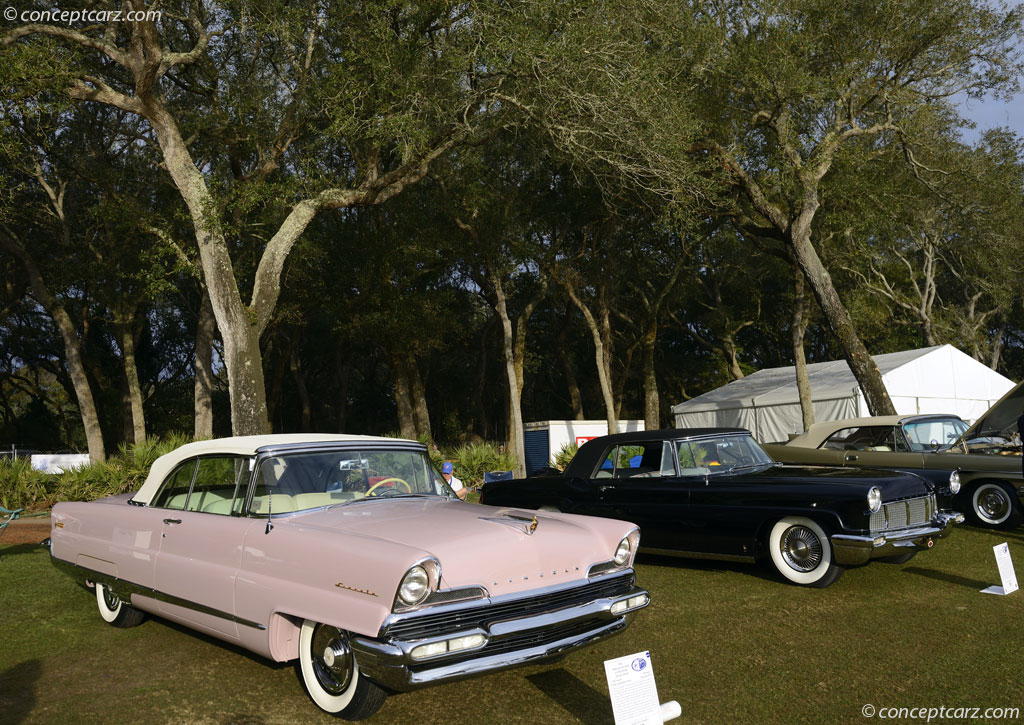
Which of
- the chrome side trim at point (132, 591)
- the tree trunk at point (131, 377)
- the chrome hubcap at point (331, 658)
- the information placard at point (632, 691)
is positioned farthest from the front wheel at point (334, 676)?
the tree trunk at point (131, 377)

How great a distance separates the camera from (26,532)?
12.5 m

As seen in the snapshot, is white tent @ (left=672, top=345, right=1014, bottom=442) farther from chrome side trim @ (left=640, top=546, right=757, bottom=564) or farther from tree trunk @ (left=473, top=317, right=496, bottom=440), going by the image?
chrome side trim @ (left=640, top=546, right=757, bottom=564)

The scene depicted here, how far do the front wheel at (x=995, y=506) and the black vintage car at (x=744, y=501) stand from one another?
5.19 ft

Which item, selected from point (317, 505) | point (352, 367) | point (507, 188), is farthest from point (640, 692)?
point (352, 367)

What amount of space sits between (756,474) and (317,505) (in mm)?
4738

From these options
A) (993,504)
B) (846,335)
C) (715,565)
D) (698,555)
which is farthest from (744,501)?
(846,335)

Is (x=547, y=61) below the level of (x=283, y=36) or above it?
below

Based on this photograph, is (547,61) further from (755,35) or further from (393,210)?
(393,210)

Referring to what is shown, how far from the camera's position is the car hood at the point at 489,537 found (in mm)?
4254

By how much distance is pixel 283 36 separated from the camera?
14844mm

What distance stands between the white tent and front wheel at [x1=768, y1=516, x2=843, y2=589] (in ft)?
59.5

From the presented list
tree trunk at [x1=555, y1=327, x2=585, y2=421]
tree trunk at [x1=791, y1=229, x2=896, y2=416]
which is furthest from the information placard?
tree trunk at [x1=555, y1=327, x2=585, y2=421]

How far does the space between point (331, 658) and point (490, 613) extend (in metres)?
0.92

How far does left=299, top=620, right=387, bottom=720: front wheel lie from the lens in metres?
4.22
